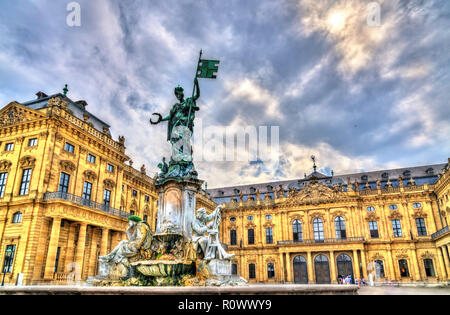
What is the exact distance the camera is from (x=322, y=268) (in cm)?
4747

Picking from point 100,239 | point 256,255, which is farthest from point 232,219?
point 100,239

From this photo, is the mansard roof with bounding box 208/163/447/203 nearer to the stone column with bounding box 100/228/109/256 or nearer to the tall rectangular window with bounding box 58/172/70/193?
the stone column with bounding box 100/228/109/256

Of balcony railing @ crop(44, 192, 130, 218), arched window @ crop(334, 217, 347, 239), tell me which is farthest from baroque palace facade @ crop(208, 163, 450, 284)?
balcony railing @ crop(44, 192, 130, 218)

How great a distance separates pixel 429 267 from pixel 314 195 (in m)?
18.8

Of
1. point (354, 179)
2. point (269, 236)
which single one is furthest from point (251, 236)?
point (354, 179)

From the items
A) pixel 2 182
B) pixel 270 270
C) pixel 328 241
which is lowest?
pixel 270 270

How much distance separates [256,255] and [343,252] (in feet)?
47.4

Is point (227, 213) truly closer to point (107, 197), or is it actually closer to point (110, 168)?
point (110, 168)

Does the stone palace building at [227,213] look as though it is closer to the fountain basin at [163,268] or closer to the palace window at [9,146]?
the palace window at [9,146]

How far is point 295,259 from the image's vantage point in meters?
49.8

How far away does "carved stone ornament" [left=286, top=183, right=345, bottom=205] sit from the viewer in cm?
5078

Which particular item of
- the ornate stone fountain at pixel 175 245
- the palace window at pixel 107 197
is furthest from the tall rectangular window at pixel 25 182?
the ornate stone fountain at pixel 175 245
